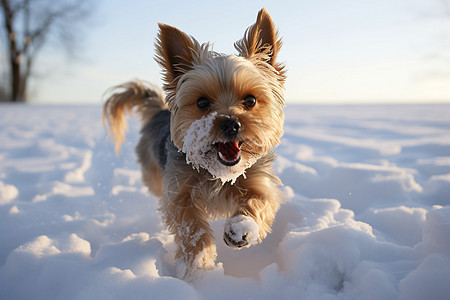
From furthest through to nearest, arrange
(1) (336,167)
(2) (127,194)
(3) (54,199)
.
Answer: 1. (1) (336,167)
2. (2) (127,194)
3. (3) (54,199)

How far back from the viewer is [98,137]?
837cm

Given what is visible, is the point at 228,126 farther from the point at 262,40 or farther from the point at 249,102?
the point at 262,40

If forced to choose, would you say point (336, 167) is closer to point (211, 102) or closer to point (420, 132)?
point (211, 102)

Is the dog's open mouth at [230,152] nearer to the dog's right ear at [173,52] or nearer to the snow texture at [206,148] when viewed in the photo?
the snow texture at [206,148]

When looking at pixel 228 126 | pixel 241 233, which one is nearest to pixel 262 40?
pixel 228 126

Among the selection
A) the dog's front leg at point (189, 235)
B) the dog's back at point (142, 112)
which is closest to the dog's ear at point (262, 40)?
the dog's front leg at point (189, 235)

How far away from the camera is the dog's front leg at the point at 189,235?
2.51m

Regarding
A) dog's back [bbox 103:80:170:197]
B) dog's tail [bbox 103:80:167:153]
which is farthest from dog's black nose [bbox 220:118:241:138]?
dog's tail [bbox 103:80:167:153]

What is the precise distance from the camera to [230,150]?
8.26 feet

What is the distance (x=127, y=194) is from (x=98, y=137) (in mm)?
4438

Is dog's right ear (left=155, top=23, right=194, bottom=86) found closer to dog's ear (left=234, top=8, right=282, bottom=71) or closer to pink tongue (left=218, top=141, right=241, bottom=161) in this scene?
dog's ear (left=234, top=8, right=282, bottom=71)

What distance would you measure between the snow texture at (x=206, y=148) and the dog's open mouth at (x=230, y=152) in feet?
0.12

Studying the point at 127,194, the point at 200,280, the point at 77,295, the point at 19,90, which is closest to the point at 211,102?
the point at 200,280

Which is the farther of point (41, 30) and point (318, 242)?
point (41, 30)
